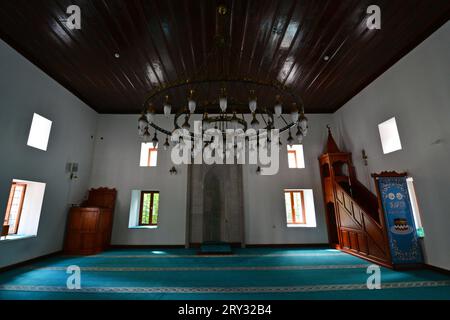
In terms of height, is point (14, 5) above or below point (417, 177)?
above

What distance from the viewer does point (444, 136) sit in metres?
3.59

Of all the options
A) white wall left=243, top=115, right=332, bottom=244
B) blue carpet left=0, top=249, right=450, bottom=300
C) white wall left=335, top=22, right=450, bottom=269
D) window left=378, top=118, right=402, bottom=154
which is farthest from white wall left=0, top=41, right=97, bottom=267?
window left=378, top=118, right=402, bottom=154

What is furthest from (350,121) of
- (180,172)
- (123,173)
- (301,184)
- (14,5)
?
(14,5)

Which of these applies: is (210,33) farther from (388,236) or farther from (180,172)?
(388,236)

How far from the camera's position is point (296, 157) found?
6945 mm

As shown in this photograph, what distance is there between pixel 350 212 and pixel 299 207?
1724 millimetres

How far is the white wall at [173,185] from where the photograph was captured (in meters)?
6.23

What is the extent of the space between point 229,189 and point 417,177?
472cm

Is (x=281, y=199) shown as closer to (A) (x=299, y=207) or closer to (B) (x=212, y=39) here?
(A) (x=299, y=207)

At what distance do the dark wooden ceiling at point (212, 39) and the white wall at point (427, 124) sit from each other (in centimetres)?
32

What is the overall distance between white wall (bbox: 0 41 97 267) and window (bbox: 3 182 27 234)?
0.45 metres

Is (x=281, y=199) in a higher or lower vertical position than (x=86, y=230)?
higher

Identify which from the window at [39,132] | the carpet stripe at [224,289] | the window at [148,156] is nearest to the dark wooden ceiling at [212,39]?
the window at [39,132]

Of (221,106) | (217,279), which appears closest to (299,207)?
(217,279)
